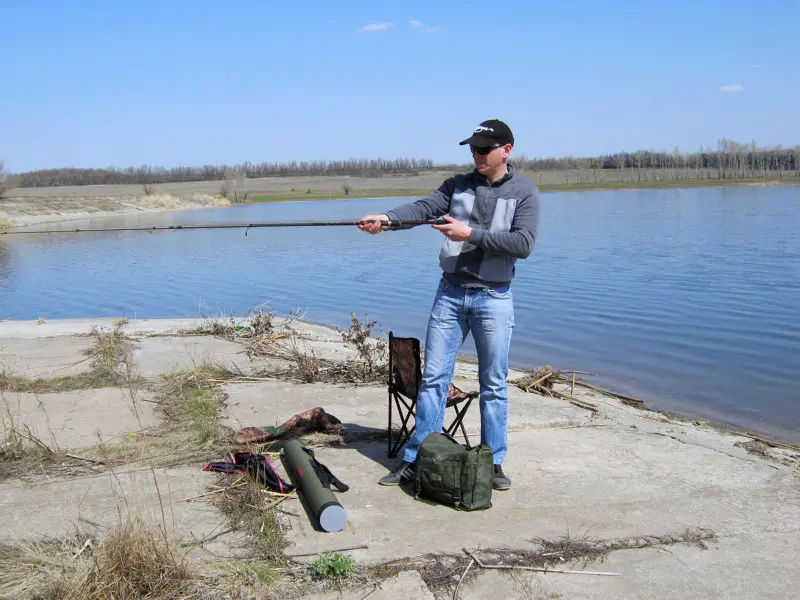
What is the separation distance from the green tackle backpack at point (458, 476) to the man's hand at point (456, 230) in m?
1.15

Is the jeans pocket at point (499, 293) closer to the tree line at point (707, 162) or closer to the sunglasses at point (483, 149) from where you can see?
the sunglasses at point (483, 149)

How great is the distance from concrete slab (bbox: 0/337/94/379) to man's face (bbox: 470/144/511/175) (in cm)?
500

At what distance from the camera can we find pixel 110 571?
3201mm

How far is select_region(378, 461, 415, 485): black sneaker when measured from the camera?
4.63 metres

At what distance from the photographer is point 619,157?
13800 cm

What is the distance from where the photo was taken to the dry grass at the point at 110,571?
316cm

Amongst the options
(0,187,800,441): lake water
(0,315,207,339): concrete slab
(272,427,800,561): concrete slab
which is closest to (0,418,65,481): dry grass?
(272,427,800,561): concrete slab

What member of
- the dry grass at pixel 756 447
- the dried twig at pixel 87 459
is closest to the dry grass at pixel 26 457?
the dried twig at pixel 87 459

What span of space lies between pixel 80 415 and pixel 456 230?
3.59 meters

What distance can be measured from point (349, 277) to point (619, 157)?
127m

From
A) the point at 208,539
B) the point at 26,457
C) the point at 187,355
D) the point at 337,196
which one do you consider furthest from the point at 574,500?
the point at 337,196

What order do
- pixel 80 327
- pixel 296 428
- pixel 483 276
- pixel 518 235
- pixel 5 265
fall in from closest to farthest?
1. pixel 518 235
2. pixel 483 276
3. pixel 296 428
4. pixel 80 327
5. pixel 5 265

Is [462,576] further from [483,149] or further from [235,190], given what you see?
[235,190]

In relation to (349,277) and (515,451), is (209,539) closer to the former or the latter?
(515,451)
